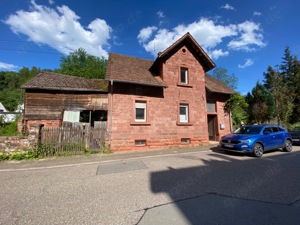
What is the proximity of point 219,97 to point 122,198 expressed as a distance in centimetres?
1323

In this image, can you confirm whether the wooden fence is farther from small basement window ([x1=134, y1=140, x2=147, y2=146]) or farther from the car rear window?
the car rear window

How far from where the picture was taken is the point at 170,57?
1262 centimetres

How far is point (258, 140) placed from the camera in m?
8.49

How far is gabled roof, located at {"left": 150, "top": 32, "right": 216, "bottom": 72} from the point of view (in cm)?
1239

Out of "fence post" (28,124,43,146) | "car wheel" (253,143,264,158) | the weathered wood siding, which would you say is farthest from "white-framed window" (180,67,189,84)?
"fence post" (28,124,43,146)

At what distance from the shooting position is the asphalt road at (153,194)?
3031 millimetres

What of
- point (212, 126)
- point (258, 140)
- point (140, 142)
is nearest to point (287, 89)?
point (212, 126)

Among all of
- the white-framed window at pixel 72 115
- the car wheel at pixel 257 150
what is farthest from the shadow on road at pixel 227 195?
the white-framed window at pixel 72 115

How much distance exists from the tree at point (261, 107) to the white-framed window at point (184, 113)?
551 inches

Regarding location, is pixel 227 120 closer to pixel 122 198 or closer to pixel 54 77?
pixel 122 198

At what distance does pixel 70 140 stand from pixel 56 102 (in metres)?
5.21

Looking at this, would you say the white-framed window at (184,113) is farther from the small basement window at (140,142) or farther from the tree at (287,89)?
the tree at (287,89)

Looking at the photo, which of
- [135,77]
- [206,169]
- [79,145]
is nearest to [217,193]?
[206,169]

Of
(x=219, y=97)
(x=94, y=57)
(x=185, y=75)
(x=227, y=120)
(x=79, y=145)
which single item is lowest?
(x=79, y=145)
